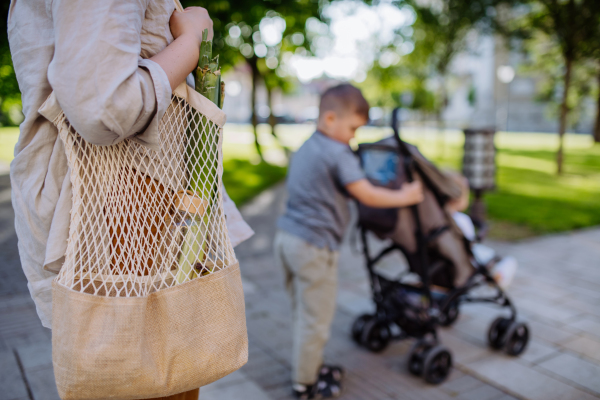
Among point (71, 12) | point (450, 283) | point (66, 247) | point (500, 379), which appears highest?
point (71, 12)

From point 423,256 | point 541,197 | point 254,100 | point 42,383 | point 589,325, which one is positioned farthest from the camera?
point 254,100

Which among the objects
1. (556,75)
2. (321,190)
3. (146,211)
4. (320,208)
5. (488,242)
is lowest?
(488,242)

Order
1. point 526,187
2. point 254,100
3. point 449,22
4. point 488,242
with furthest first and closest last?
point 254,100, point 449,22, point 526,187, point 488,242

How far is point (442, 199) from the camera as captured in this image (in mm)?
3166

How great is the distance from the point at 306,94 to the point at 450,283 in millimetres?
Answer: 81994

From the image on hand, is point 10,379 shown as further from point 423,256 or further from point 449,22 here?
point 449,22

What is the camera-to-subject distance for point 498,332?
3596mm

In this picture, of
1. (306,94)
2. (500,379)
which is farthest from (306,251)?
(306,94)

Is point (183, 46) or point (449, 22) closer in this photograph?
point (183, 46)

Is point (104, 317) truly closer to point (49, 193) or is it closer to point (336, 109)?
point (49, 193)

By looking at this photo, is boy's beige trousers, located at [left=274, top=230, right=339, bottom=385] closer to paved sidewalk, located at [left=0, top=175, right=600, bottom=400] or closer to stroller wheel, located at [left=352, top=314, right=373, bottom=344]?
paved sidewalk, located at [left=0, top=175, right=600, bottom=400]

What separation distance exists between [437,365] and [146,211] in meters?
2.52

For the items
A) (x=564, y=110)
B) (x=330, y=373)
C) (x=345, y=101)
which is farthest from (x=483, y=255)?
(x=564, y=110)

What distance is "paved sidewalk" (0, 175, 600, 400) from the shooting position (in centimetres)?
301
